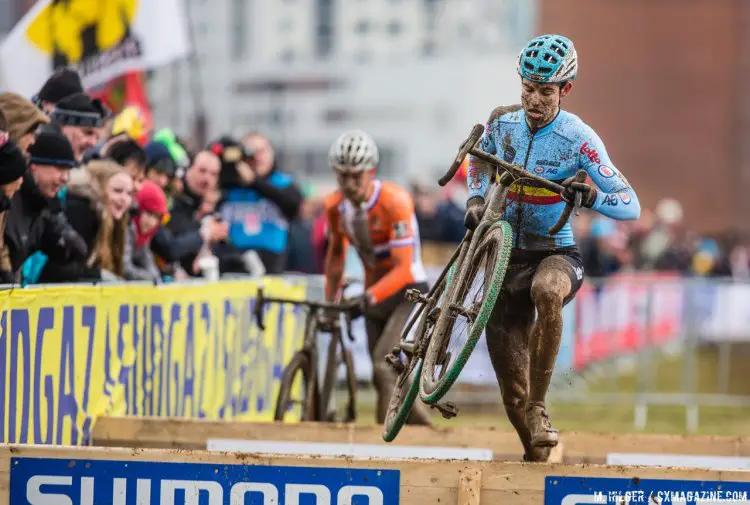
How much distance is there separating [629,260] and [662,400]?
30.0 ft

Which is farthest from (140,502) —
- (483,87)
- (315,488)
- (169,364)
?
(483,87)

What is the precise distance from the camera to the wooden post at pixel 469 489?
275 inches

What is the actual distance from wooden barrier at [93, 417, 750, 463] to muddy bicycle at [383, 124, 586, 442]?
1.35 metres

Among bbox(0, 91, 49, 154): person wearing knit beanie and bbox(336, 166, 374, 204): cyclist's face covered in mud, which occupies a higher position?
bbox(336, 166, 374, 204): cyclist's face covered in mud

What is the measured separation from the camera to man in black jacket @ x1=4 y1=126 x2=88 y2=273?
→ 8531 millimetres

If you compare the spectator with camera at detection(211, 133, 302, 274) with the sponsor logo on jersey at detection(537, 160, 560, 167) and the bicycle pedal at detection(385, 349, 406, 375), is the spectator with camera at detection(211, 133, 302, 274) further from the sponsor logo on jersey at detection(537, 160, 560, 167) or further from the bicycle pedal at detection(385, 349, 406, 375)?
the sponsor logo on jersey at detection(537, 160, 560, 167)

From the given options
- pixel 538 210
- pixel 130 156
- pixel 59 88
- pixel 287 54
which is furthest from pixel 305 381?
pixel 287 54

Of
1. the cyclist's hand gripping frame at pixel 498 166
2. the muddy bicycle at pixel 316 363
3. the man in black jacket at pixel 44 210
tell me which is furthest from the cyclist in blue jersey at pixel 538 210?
the muddy bicycle at pixel 316 363

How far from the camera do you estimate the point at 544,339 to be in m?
7.61

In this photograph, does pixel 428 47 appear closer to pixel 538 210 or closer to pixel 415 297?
pixel 415 297

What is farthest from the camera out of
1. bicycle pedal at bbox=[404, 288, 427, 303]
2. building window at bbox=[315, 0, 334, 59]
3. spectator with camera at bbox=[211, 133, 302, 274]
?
building window at bbox=[315, 0, 334, 59]

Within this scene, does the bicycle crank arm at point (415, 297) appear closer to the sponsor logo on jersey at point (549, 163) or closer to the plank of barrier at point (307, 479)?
the sponsor logo on jersey at point (549, 163)

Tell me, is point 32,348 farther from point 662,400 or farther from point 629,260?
point 629,260

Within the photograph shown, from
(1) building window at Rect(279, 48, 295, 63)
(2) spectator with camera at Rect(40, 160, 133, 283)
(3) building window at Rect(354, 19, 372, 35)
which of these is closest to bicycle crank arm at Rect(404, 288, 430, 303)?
(2) spectator with camera at Rect(40, 160, 133, 283)
